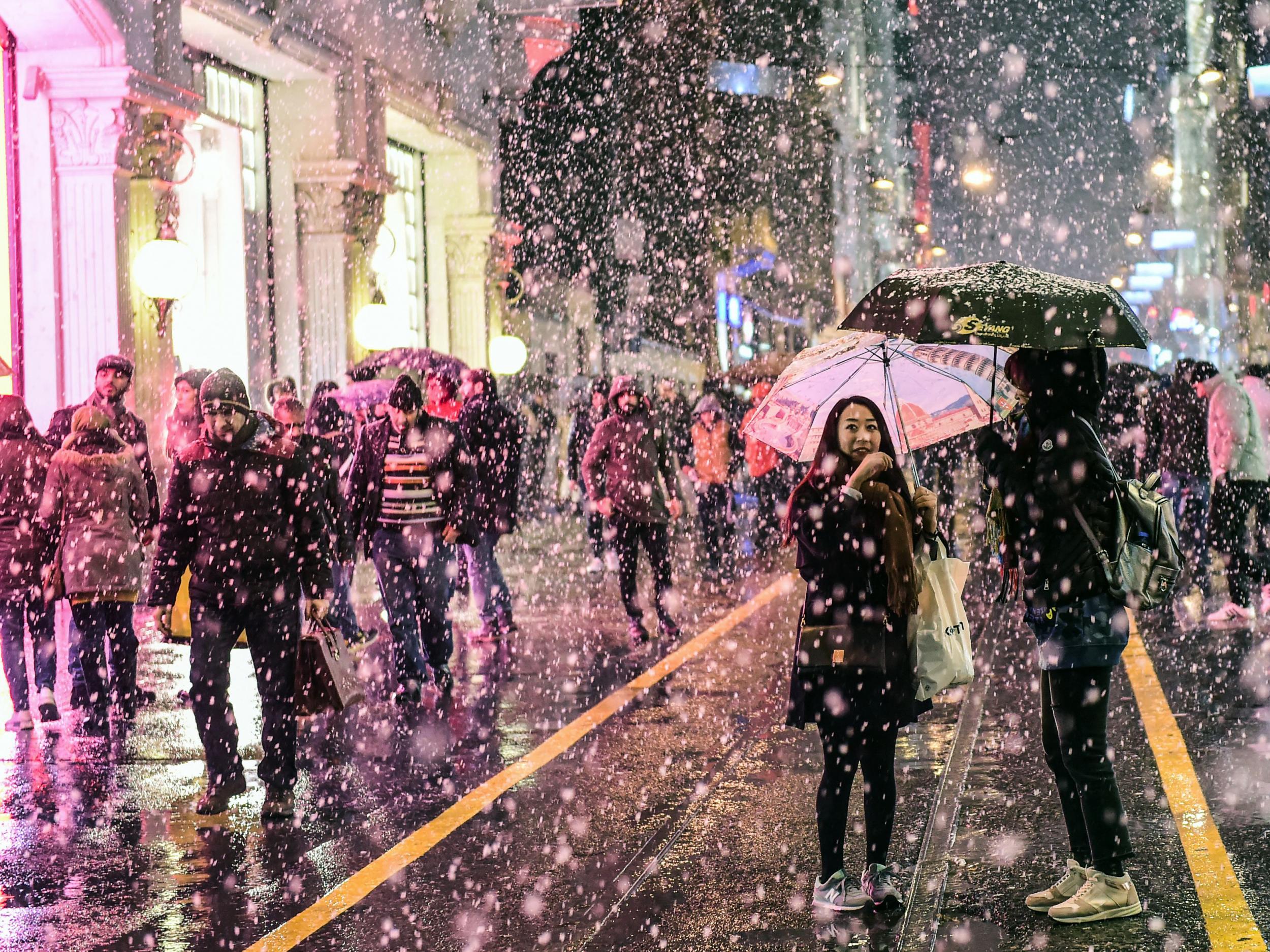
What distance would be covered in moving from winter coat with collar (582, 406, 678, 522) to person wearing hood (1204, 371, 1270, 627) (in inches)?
162

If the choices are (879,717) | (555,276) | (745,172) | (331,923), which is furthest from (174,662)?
(745,172)

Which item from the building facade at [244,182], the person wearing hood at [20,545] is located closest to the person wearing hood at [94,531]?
the person wearing hood at [20,545]

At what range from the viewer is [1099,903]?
203 inches

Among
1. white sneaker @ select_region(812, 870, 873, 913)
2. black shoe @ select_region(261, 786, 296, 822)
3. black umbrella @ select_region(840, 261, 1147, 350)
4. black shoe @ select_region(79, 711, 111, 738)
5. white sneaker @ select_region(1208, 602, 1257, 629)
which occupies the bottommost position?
white sneaker @ select_region(1208, 602, 1257, 629)

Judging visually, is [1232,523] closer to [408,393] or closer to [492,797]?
[408,393]

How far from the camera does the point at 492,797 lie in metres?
7.04

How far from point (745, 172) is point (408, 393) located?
129 ft

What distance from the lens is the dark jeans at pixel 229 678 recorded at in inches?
271

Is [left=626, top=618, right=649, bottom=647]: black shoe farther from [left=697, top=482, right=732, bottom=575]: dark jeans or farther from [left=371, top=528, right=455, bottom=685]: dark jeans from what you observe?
[left=697, top=482, right=732, bottom=575]: dark jeans

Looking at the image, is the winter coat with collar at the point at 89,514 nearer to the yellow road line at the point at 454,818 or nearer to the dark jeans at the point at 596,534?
the yellow road line at the point at 454,818

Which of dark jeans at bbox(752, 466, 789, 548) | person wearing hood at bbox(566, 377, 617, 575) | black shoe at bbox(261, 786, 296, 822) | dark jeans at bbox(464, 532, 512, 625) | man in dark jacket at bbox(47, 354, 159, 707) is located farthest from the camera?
dark jeans at bbox(752, 466, 789, 548)

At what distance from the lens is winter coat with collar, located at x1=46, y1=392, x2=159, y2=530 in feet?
31.1

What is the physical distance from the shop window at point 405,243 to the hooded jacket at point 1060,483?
18086 mm

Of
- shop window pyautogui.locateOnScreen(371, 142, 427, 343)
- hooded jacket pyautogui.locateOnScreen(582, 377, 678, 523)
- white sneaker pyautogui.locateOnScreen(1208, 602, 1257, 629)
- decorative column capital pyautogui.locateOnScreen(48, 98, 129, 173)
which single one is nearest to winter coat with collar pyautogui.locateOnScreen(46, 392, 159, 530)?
hooded jacket pyautogui.locateOnScreen(582, 377, 678, 523)
